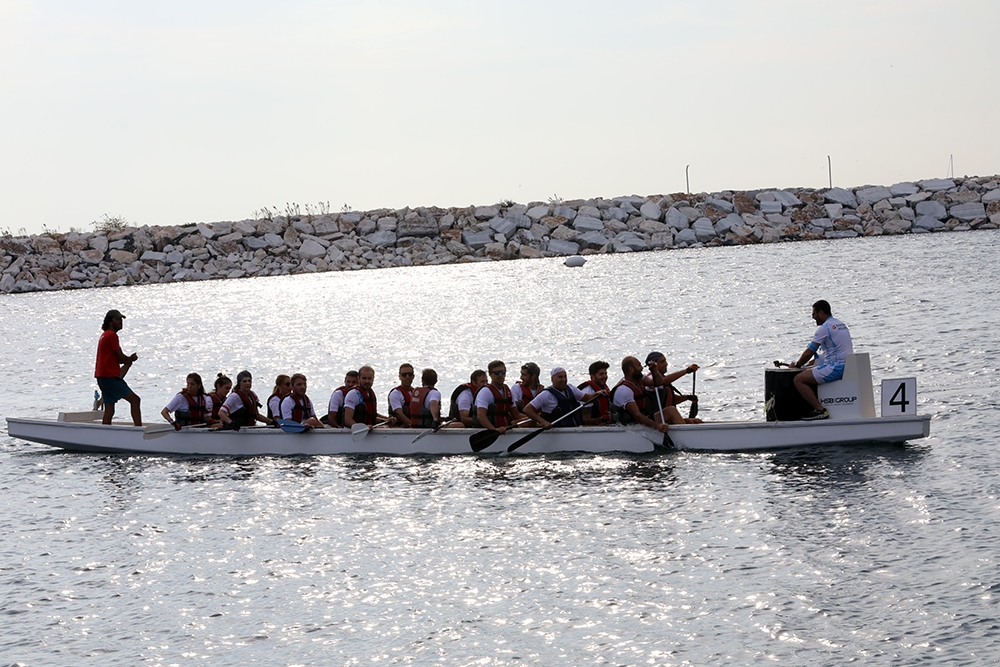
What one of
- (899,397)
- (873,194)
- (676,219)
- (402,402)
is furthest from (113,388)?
(873,194)

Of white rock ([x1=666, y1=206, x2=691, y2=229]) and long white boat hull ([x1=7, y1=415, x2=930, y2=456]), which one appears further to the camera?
white rock ([x1=666, y1=206, x2=691, y2=229])

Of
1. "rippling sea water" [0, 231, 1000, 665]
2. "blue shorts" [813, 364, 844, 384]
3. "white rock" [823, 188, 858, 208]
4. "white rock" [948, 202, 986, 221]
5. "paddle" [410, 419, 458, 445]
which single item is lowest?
"rippling sea water" [0, 231, 1000, 665]

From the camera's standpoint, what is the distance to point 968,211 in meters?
84.5

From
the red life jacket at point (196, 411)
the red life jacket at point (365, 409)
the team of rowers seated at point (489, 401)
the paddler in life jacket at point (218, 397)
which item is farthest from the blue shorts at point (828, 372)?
the red life jacket at point (196, 411)

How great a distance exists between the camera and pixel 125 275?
79188mm

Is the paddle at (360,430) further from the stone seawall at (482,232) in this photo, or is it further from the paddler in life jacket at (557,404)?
the stone seawall at (482,232)

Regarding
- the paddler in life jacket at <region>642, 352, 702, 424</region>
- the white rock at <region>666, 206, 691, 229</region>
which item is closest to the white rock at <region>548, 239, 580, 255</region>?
the white rock at <region>666, 206, 691, 229</region>

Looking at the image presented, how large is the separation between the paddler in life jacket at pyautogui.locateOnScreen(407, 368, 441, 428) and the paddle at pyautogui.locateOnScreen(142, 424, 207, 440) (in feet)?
12.2

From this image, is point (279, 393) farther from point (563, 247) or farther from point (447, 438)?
point (563, 247)

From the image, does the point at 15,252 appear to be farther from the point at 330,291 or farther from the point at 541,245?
the point at 541,245

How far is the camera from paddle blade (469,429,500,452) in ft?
55.4

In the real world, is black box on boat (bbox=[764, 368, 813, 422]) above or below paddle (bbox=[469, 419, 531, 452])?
above

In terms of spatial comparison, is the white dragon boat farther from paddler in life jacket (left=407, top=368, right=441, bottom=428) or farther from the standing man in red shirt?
the standing man in red shirt

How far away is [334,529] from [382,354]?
2601 cm
